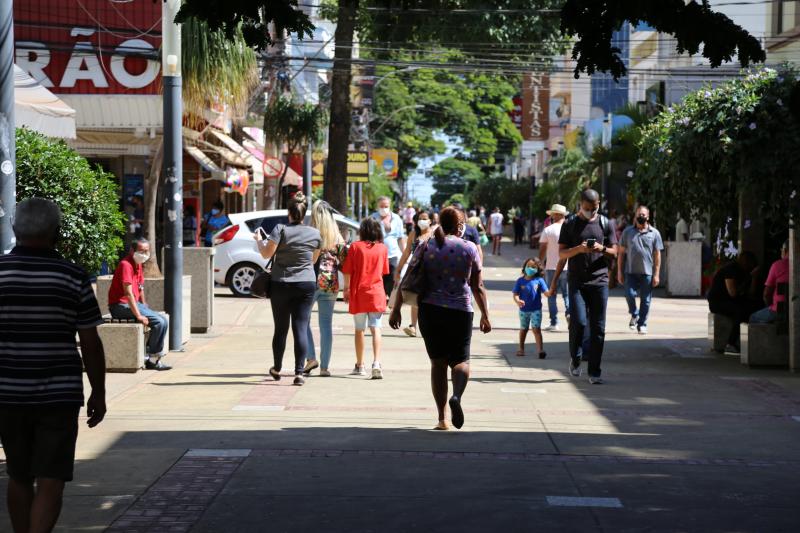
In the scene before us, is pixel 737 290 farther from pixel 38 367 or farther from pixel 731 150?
pixel 38 367

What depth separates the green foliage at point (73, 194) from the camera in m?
10.9

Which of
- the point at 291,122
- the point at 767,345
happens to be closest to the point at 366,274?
the point at 767,345

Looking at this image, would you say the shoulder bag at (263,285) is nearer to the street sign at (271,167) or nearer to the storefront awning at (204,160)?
the storefront awning at (204,160)

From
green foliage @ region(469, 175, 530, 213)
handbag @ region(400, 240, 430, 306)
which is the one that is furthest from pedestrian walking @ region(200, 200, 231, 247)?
green foliage @ region(469, 175, 530, 213)

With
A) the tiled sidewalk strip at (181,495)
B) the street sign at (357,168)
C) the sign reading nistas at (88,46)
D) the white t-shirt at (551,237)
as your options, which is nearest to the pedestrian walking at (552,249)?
the white t-shirt at (551,237)

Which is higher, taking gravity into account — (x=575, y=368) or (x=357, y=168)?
(x=357, y=168)

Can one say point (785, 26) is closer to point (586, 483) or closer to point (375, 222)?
point (375, 222)

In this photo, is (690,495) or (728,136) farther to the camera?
(728,136)

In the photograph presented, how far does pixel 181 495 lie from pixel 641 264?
1111 centimetres

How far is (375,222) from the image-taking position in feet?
39.5

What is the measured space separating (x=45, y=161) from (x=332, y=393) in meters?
3.27

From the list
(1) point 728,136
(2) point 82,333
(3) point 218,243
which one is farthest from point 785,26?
(2) point 82,333

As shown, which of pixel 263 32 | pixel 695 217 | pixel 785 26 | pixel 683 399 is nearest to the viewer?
pixel 263 32

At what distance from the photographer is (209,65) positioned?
16.0 metres
